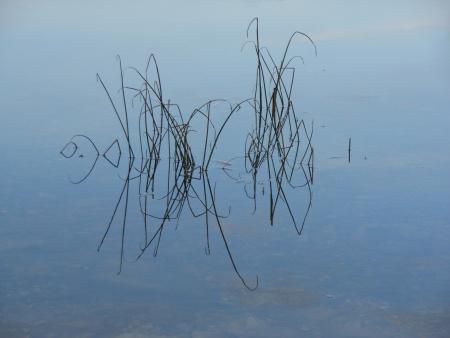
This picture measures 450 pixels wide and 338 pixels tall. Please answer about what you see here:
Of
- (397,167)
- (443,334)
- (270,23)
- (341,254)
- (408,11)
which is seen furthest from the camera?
(408,11)

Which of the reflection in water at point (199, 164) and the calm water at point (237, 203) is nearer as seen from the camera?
the calm water at point (237, 203)

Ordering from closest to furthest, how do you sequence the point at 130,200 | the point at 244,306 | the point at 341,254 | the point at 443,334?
the point at 443,334 < the point at 244,306 < the point at 341,254 < the point at 130,200

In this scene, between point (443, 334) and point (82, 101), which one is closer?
point (443, 334)

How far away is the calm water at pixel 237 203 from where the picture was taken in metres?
1.87

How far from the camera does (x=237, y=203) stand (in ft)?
8.23

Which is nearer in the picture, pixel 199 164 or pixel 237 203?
pixel 237 203

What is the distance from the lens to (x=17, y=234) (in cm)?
231

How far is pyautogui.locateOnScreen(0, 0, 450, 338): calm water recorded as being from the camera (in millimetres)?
1872

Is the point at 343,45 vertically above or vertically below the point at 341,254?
above

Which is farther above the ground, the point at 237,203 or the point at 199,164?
the point at 199,164

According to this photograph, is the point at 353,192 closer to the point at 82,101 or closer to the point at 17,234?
the point at 17,234

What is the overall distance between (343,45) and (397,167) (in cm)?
Result: 163

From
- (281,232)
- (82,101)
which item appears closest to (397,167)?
(281,232)

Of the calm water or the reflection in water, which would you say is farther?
the reflection in water
